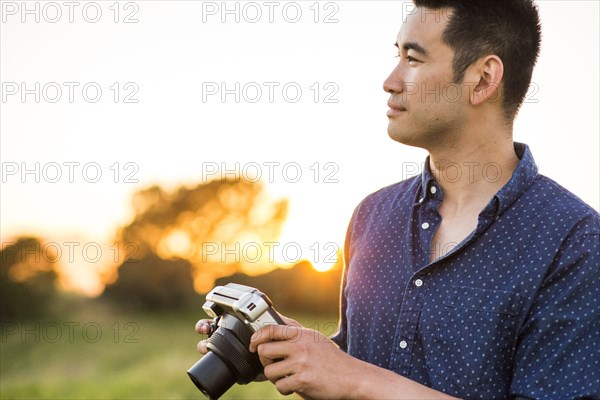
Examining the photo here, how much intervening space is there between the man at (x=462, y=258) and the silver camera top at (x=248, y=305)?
7cm

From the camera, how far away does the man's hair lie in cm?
275

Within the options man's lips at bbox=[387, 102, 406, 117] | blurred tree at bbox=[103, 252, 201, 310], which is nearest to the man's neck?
man's lips at bbox=[387, 102, 406, 117]

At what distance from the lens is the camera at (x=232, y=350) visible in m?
2.38

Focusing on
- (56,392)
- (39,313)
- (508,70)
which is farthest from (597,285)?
(39,313)

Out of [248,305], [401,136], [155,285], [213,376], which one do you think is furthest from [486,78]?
[155,285]

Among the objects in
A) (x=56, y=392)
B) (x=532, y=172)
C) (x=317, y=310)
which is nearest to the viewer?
(x=532, y=172)

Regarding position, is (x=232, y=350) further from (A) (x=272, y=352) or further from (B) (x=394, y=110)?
(B) (x=394, y=110)

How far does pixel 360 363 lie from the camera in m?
2.22

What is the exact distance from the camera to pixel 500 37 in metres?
2.84

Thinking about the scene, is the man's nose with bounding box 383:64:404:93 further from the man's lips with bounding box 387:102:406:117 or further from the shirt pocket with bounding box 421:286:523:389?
the shirt pocket with bounding box 421:286:523:389

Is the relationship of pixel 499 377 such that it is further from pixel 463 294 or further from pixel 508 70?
pixel 508 70

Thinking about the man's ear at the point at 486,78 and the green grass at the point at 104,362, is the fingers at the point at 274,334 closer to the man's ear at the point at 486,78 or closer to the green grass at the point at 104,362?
the man's ear at the point at 486,78

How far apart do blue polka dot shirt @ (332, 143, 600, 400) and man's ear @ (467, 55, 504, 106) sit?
236mm

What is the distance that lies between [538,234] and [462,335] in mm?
438
